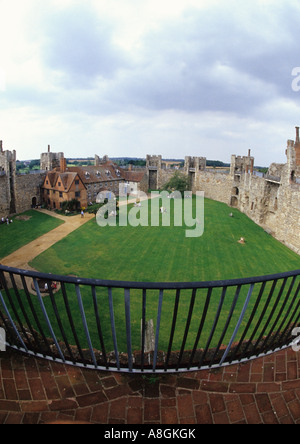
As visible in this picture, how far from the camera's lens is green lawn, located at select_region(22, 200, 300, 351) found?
13.2 m

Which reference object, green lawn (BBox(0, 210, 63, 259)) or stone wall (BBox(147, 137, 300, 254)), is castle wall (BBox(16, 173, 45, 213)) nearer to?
green lawn (BBox(0, 210, 63, 259))

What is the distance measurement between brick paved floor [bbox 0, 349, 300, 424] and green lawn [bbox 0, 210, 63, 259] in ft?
63.6

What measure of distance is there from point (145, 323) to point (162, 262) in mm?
16570

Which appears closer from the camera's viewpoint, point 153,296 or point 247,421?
point 247,421

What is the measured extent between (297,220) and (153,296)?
49.4 ft

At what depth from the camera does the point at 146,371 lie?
322 centimetres

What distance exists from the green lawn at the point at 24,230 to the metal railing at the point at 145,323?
24.9 feet

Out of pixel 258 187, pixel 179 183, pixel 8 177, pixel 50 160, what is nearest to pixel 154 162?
pixel 179 183

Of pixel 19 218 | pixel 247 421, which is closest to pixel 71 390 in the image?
pixel 247 421

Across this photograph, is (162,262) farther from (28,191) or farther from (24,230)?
(28,191)

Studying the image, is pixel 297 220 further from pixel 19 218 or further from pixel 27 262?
pixel 19 218

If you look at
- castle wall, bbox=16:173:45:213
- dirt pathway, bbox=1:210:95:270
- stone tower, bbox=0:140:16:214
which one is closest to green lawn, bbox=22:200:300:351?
dirt pathway, bbox=1:210:95:270
